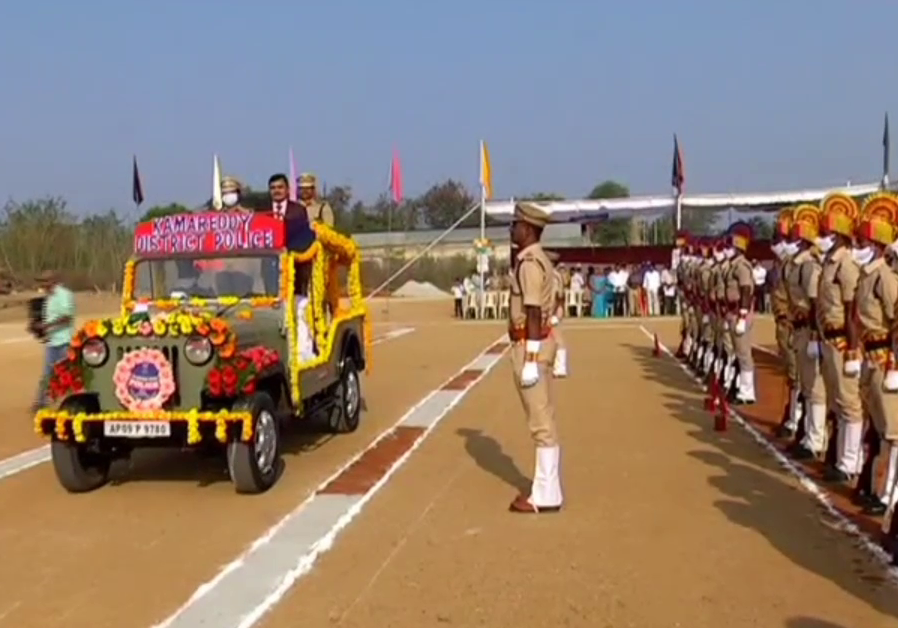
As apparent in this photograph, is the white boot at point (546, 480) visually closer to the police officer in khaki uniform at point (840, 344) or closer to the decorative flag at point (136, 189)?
the police officer in khaki uniform at point (840, 344)

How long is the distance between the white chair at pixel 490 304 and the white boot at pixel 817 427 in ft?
95.9

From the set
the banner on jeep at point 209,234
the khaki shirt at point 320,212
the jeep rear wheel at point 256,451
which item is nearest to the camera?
the jeep rear wheel at point 256,451

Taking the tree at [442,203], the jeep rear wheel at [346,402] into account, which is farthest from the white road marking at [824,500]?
the tree at [442,203]

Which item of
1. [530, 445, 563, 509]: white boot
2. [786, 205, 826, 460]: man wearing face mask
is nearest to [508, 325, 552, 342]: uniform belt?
[530, 445, 563, 509]: white boot

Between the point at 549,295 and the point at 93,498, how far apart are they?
13.0 feet

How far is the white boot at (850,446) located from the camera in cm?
868

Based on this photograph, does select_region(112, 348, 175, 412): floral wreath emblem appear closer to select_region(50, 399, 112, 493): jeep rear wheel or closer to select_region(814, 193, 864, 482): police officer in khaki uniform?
select_region(50, 399, 112, 493): jeep rear wheel

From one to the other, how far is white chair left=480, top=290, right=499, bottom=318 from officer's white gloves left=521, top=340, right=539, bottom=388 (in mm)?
31239

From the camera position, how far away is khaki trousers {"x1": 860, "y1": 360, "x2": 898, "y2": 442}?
7.23 meters

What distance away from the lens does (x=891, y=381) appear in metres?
7.12

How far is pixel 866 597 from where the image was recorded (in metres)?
5.93

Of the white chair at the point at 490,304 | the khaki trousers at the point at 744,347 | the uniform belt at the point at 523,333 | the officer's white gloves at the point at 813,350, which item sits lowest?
the white chair at the point at 490,304

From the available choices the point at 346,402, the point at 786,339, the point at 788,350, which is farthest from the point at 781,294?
the point at 346,402

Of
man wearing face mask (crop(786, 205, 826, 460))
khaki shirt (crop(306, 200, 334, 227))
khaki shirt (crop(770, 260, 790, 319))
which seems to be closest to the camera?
man wearing face mask (crop(786, 205, 826, 460))
